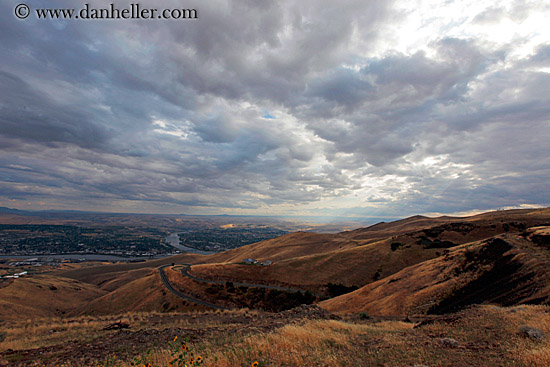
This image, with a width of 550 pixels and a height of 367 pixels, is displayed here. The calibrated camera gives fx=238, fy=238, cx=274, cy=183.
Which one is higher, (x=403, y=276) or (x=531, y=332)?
(x=531, y=332)

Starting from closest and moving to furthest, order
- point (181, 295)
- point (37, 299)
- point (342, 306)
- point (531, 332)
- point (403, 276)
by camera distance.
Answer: point (531, 332) < point (342, 306) < point (403, 276) < point (181, 295) < point (37, 299)

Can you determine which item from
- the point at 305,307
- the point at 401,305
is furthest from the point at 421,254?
the point at 305,307

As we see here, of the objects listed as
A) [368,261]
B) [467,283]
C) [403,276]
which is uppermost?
[467,283]

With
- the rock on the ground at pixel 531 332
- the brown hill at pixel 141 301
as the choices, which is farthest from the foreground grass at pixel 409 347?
the brown hill at pixel 141 301

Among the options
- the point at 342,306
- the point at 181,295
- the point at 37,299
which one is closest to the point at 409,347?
the point at 342,306

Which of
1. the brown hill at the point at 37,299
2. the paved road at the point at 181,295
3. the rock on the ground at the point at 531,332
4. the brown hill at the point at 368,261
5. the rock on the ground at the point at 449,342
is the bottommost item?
the brown hill at the point at 37,299

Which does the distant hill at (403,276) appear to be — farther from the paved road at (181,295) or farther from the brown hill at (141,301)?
the paved road at (181,295)

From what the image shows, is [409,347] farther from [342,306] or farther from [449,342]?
[342,306]

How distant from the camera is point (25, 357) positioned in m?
12.5

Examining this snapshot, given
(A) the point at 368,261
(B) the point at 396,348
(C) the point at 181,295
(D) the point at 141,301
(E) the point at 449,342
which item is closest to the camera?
(B) the point at 396,348

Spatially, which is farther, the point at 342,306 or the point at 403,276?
the point at 403,276

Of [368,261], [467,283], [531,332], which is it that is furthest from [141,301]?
[531,332]

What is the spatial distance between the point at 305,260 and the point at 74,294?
Result: 211 feet

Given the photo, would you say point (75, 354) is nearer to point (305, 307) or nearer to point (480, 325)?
point (305, 307)
